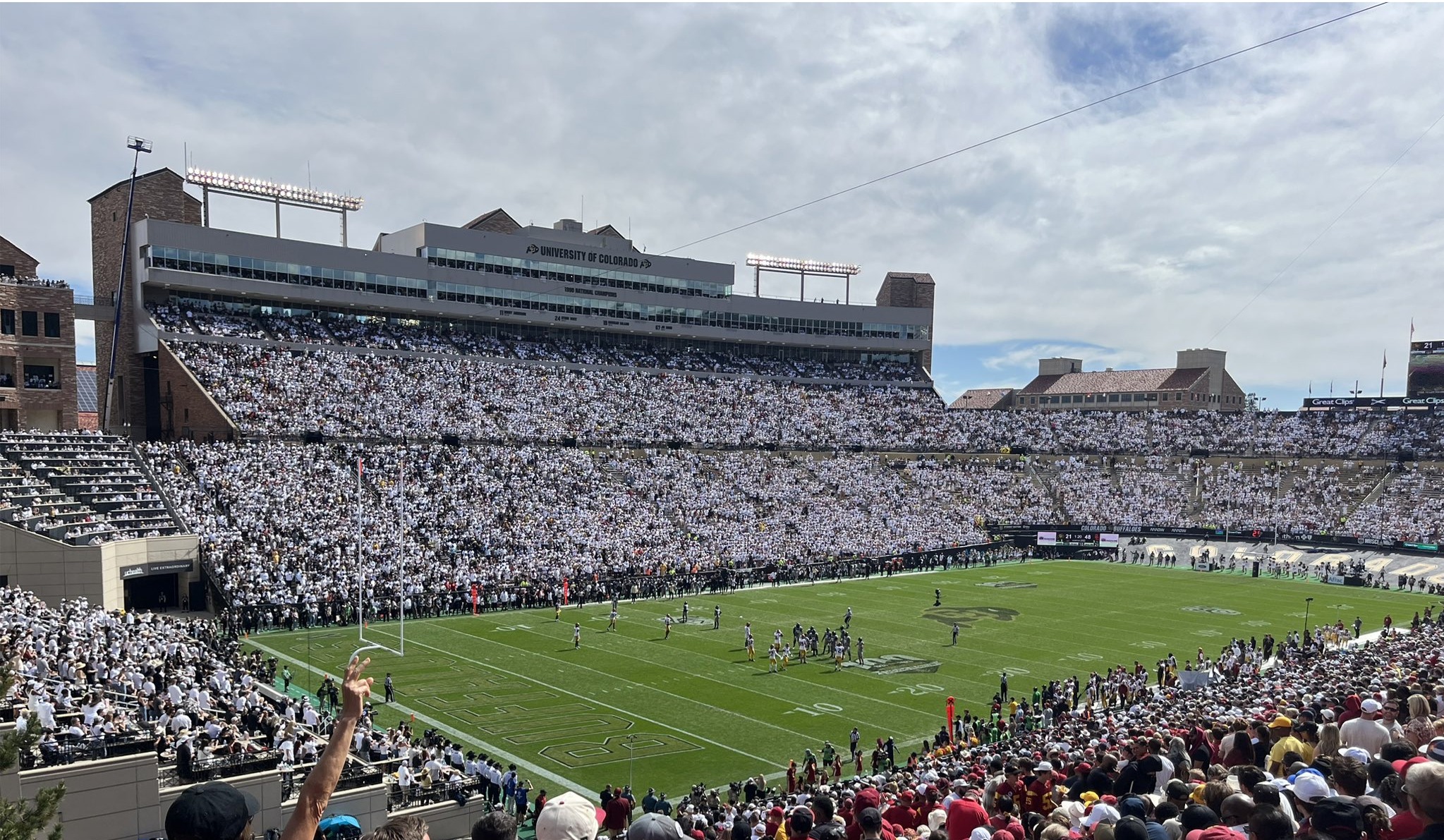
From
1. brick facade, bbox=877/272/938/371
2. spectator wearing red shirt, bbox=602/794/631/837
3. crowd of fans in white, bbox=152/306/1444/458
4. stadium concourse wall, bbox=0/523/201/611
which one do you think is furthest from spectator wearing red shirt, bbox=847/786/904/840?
brick facade, bbox=877/272/938/371

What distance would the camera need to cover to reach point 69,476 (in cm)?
3659

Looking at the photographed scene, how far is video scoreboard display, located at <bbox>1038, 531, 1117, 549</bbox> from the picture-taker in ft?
218

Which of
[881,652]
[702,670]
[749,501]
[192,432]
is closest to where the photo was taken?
[702,670]

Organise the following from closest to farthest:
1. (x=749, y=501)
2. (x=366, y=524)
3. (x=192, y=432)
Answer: (x=366, y=524) → (x=192, y=432) → (x=749, y=501)

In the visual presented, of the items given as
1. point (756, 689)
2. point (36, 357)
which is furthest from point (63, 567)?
point (756, 689)

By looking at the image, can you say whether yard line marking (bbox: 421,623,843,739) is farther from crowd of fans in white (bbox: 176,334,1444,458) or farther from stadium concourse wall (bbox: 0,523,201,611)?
crowd of fans in white (bbox: 176,334,1444,458)

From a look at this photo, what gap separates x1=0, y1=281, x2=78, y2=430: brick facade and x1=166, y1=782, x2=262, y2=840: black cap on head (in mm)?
50365

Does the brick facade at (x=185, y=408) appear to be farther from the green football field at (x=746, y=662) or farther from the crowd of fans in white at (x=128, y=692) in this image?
the crowd of fans in white at (x=128, y=692)

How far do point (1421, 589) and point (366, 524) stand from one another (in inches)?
2193

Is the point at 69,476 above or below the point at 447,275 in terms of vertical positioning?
below

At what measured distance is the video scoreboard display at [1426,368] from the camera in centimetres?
8388

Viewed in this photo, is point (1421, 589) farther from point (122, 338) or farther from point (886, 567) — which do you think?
point (122, 338)

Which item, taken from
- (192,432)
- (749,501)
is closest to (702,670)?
(749,501)

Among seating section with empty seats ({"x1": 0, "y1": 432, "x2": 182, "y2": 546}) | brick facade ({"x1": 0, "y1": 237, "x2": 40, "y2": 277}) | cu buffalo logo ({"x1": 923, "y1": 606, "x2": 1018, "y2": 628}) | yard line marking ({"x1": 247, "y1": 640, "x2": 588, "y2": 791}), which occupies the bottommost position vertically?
cu buffalo logo ({"x1": 923, "y1": 606, "x2": 1018, "y2": 628})
